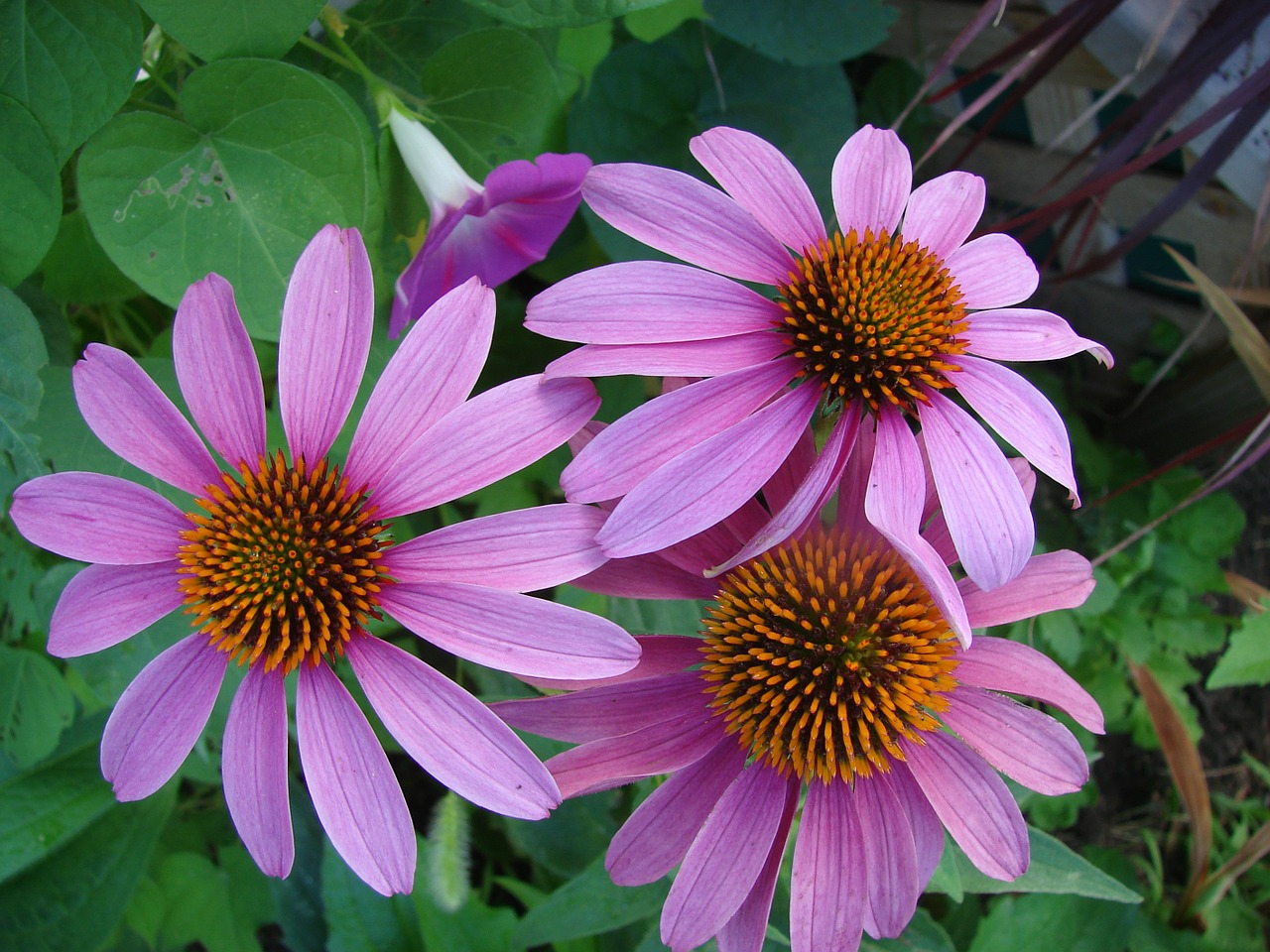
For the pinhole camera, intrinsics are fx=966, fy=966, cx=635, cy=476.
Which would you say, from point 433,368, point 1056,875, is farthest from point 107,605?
point 1056,875

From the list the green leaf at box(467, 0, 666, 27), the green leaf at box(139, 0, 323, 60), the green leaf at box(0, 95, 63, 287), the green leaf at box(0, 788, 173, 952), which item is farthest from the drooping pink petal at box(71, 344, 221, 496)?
the green leaf at box(0, 788, 173, 952)

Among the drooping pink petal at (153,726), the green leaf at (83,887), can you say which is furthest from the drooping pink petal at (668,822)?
the green leaf at (83,887)

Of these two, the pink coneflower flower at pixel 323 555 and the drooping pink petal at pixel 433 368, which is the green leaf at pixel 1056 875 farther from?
the drooping pink petal at pixel 433 368

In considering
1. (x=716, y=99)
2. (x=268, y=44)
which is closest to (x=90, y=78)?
(x=268, y=44)

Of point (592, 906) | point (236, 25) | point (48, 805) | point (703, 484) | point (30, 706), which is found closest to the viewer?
point (703, 484)

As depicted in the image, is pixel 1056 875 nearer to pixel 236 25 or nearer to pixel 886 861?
pixel 886 861

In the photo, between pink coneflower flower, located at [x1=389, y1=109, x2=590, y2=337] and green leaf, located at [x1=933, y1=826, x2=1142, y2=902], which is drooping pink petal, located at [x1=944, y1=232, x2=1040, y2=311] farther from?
green leaf, located at [x1=933, y1=826, x2=1142, y2=902]

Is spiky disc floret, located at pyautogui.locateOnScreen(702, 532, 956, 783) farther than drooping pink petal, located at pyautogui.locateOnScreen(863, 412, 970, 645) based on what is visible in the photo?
Yes
